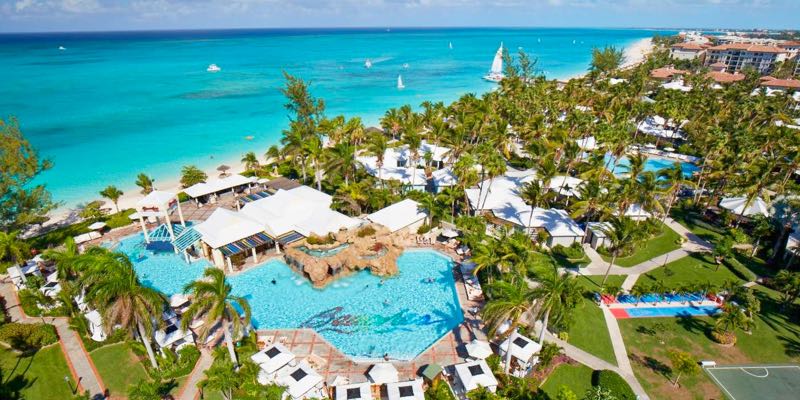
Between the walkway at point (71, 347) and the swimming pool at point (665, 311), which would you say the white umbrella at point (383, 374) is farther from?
the swimming pool at point (665, 311)

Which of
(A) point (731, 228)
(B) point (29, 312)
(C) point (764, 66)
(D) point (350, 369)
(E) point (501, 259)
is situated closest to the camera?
(D) point (350, 369)

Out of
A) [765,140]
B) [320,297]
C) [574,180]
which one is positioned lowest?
[320,297]

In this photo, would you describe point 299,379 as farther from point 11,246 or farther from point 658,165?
point 658,165

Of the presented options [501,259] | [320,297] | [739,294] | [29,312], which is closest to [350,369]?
[320,297]

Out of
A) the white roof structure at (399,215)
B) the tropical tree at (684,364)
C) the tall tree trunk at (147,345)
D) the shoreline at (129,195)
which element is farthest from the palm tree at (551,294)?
the shoreline at (129,195)

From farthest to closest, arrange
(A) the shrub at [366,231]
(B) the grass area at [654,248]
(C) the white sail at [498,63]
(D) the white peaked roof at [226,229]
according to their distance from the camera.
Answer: (C) the white sail at [498,63]
(A) the shrub at [366,231]
(B) the grass area at [654,248]
(D) the white peaked roof at [226,229]

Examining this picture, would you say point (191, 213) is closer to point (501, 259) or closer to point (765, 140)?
point (501, 259)

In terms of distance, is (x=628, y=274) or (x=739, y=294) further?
(x=628, y=274)
